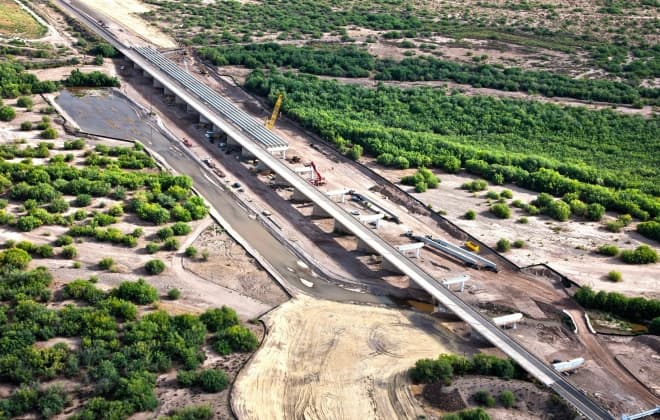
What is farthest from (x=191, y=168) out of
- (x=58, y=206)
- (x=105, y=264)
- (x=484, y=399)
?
(x=484, y=399)

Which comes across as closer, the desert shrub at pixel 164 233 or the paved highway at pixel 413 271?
the paved highway at pixel 413 271

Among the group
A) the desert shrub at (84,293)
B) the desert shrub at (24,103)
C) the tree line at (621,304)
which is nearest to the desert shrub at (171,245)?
the desert shrub at (84,293)

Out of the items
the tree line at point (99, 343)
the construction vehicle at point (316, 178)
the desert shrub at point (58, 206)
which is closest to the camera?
the tree line at point (99, 343)

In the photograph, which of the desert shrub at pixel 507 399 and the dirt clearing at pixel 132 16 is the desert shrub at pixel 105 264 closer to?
the desert shrub at pixel 507 399

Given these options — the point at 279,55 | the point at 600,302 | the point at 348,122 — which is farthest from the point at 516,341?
the point at 279,55

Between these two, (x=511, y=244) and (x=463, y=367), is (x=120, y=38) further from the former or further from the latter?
(x=463, y=367)

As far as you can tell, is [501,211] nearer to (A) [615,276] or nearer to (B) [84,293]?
(A) [615,276]

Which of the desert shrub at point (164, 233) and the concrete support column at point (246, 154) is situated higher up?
the concrete support column at point (246, 154)
